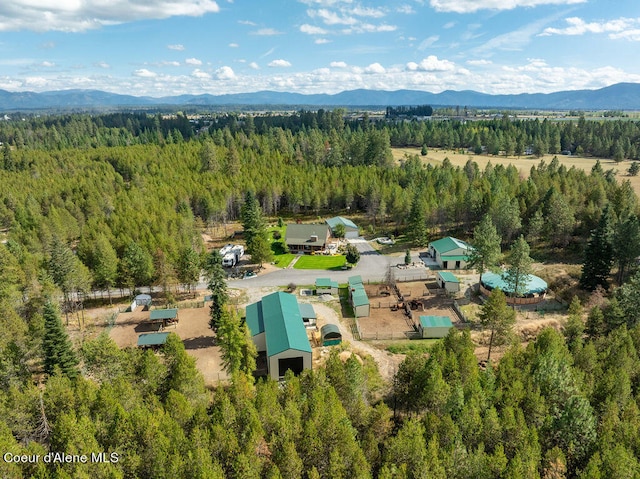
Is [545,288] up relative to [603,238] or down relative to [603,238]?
down

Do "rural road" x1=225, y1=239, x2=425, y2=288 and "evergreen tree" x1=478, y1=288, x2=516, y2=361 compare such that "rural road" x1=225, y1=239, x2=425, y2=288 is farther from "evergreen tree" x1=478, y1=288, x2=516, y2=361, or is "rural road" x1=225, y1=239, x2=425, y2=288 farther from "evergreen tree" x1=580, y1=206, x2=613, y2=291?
"evergreen tree" x1=478, y1=288, x2=516, y2=361

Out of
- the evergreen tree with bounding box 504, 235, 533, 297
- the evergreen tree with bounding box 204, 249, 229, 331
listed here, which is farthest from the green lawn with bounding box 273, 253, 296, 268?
the evergreen tree with bounding box 504, 235, 533, 297

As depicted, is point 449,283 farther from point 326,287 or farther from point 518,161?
point 518,161

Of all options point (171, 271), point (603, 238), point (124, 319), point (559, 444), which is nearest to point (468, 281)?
point (603, 238)

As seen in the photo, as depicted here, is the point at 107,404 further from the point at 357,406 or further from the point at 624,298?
the point at 624,298

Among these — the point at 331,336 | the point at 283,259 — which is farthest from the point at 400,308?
the point at 283,259
